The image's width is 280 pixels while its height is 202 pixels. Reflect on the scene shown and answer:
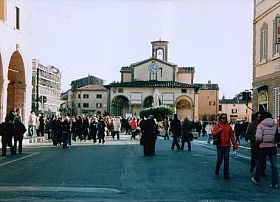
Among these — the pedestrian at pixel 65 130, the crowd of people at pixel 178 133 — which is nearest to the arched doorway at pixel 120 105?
the crowd of people at pixel 178 133

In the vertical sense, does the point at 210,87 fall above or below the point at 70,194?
above

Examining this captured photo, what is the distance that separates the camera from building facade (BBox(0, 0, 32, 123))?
36438 mm

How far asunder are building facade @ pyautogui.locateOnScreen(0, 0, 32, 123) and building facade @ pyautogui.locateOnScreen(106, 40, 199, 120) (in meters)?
58.6

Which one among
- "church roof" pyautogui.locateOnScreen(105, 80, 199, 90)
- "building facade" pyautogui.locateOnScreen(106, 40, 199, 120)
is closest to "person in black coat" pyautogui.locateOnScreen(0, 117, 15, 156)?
"building facade" pyautogui.locateOnScreen(106, 40, 199, 120)

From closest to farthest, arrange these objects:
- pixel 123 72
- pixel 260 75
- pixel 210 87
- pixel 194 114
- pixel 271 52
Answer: pixel 271 52 < pixel 260 75 < pixel 194 114 < pixel 123 72 < pixel 210 87

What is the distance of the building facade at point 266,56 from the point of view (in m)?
31.9

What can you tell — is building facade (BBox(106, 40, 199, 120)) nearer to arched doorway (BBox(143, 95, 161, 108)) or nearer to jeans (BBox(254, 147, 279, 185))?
arched doorway (BBox(143, 95, 161, 108))

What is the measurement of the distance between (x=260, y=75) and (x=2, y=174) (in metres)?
23.8

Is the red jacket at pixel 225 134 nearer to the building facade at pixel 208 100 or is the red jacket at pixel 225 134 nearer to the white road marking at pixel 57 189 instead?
the white road marking at pixel 57 189

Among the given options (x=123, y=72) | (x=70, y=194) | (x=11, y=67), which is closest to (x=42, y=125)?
(x=11, y=67)

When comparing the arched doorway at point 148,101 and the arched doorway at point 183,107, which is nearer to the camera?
the arched doorway at point 183,107

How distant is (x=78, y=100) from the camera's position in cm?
13638

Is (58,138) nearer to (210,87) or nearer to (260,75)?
(260,75)

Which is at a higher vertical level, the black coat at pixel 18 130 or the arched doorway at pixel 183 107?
the arched doorway at pixel 183 107
